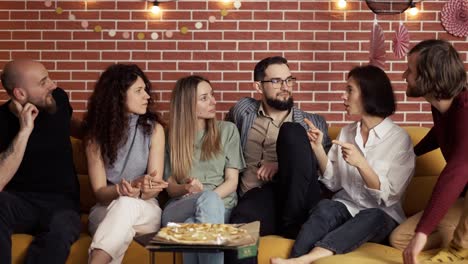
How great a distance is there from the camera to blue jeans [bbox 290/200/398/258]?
3301mm

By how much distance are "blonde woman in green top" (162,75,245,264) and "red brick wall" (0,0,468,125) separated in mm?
926

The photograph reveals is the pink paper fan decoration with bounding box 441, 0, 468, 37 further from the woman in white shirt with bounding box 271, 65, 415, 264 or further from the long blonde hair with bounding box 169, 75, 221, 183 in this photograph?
the long blonde hair with bounding box 169, 75, 221, 183

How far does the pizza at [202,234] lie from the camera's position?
2.66 m

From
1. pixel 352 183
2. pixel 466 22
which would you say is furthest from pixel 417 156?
pixel 466 22

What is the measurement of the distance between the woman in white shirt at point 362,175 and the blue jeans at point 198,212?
362mm

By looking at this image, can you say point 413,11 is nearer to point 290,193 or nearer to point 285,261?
point 290,193

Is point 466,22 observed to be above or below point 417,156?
above

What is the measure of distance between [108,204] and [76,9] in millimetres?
1635

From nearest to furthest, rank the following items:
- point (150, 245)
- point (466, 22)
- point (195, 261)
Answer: point (150, 245), point (195, 261), point (466, 22)

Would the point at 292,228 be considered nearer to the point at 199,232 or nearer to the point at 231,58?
the point at 199,232

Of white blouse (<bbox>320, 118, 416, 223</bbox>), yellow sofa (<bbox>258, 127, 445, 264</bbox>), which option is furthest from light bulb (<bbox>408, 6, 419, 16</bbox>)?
white blouse (<bbox>320, 118, 416, 223</bbox>)

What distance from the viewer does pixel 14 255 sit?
10.9 feet

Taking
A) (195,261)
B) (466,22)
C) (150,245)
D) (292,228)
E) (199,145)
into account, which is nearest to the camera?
(150,245)

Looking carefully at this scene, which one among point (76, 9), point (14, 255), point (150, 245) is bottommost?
point (14, 255)
